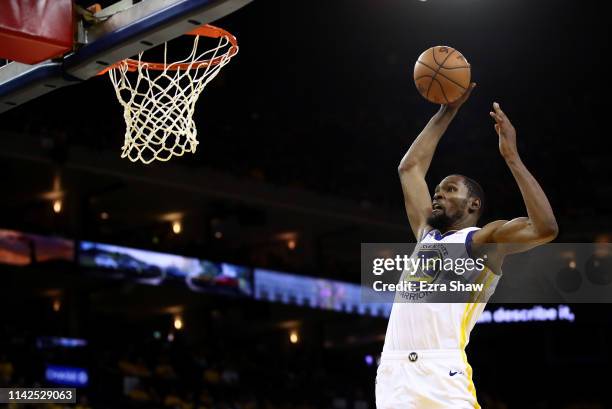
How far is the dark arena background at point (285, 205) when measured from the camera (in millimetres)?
14523

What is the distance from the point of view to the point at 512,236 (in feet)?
12.3

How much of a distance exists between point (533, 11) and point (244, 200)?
6.92 metres

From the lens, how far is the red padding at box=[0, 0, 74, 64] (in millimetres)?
4137

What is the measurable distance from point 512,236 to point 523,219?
0.28 ft

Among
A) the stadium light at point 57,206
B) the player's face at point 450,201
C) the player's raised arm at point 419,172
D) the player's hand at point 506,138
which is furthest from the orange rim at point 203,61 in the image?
the stadium light at point 57,206

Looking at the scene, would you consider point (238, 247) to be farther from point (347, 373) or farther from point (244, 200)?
point (347, 373)

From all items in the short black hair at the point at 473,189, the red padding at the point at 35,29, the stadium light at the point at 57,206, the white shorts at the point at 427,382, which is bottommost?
the white shorts at the point at 427,382

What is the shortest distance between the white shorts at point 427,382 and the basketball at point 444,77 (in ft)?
4.04

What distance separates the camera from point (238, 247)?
19859 millimetres

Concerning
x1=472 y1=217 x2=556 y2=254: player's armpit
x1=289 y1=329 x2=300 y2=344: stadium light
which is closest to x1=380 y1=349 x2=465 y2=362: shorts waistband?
x1=472 y1=217 x2=556 y2=254: player's armpit

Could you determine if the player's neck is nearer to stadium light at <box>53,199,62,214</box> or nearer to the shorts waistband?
the shorts waistband

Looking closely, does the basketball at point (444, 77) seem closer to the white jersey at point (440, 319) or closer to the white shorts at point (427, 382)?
the white jersey at point (440, 319)

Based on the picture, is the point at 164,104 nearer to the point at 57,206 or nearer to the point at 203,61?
the point at 203,61

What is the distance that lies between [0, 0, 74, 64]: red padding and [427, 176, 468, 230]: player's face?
1.80 meters
